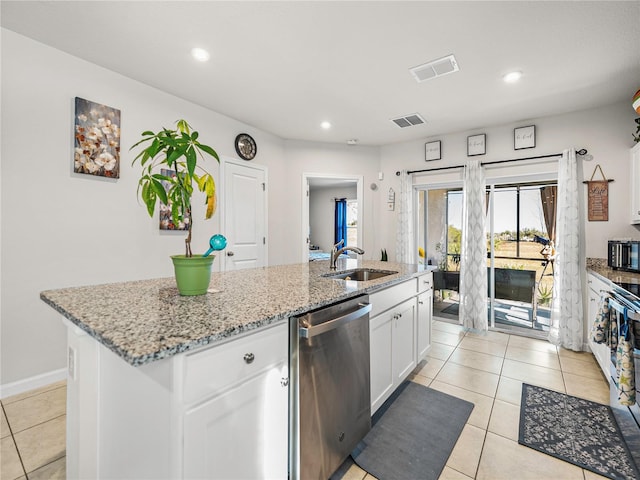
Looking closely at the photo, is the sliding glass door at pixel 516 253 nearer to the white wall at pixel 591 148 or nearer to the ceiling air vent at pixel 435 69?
the white wall at pixel 591 148

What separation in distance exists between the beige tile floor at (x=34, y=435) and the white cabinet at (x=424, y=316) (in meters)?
2.43

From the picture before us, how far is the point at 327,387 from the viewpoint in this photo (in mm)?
1392

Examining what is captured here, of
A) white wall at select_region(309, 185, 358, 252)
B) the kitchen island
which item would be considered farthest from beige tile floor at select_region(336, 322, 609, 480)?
white wall at select_region(309, 185, 358, 252)

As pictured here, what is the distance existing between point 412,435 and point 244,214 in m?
3.01

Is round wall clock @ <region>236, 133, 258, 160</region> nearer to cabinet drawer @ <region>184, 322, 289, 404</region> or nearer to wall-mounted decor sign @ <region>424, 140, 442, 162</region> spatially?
wall-mounted decor sign @ <region>424, 140, 442, 162</region>

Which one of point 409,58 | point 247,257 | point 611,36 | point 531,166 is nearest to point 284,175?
point 247,257

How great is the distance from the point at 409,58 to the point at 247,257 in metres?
2.85

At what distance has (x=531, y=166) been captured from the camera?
11.7ft

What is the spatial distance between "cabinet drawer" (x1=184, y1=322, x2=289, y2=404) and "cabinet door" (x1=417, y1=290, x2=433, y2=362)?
5.51 ft

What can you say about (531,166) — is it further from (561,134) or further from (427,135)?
(427,135)

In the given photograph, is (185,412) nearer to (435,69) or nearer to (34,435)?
(34,435)

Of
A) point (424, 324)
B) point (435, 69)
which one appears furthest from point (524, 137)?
point (424, 324)

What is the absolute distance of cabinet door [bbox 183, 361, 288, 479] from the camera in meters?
0.89

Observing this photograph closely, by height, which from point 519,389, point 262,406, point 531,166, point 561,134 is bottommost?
point 519,389
